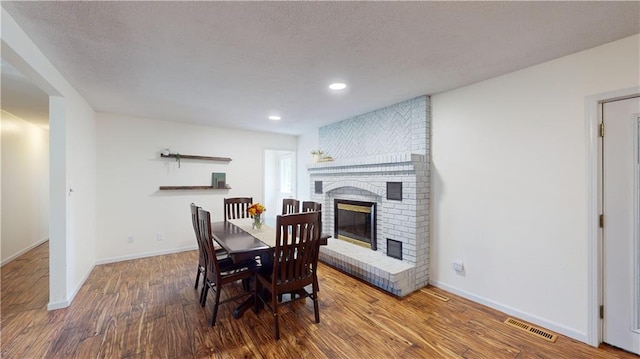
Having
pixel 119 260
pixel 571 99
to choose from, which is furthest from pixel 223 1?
pixel 119 260

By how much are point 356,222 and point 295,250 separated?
1810mm

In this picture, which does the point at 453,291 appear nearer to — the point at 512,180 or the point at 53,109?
the point at 512,180

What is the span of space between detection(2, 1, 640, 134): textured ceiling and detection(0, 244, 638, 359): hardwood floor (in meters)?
2.25

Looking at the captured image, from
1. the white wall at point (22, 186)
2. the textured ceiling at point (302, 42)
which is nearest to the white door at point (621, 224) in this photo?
the textured ceiling at point (302, 42)

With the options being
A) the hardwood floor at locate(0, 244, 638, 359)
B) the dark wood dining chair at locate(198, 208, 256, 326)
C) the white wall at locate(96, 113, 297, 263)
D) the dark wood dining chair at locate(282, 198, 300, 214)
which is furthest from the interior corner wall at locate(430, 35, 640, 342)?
the white wall at locate(96, 113, 297, 263)

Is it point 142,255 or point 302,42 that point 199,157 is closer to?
point 142,255

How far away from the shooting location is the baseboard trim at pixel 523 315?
204cm

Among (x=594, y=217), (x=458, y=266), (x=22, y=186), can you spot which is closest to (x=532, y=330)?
(x=458, y=266)

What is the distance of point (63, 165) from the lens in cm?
246

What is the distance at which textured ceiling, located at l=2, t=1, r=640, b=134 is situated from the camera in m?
1.47

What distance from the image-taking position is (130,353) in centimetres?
188

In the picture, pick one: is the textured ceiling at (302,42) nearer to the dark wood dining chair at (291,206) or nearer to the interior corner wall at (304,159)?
the dark wood dining chair at (291,206)

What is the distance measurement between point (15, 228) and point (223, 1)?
17.5 feet

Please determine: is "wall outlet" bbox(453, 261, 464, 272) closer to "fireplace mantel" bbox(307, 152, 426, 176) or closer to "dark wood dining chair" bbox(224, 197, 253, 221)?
"fireplace mantel" bbox(307, 152, 426, 176)
